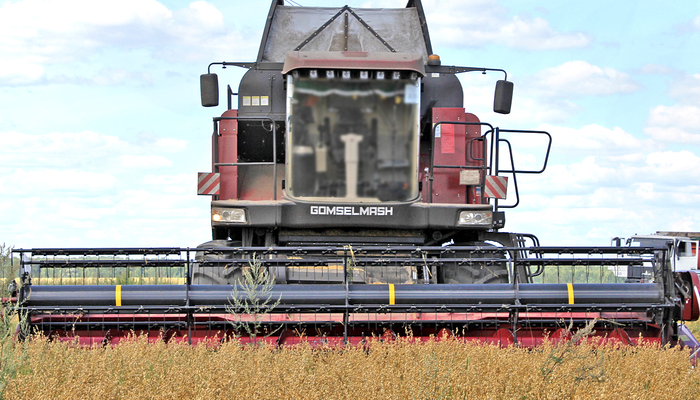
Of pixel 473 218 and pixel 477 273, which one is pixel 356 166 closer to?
pixel 473 218

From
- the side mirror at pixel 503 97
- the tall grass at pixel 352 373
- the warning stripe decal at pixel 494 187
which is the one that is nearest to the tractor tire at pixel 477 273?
the warning stripe decal at pixel 494 187

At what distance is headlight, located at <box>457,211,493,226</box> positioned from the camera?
8.46 m

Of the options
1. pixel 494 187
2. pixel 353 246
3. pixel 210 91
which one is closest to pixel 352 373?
pixel 353 246

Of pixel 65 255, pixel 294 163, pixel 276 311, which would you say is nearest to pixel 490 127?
pixel 294 163

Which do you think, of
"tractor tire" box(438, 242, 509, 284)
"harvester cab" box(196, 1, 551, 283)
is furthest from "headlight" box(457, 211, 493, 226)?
"tractor tire" box(438, 242, 509, 284)

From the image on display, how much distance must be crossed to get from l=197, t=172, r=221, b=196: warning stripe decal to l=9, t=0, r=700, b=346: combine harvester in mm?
18

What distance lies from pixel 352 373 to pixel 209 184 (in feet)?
15.0

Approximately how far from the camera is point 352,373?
5.08m

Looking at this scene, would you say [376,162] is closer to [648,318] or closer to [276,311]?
[276,311]

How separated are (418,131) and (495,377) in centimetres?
422

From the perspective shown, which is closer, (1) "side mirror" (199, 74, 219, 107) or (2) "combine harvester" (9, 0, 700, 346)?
(2) "combine harvester" (9, 0, 700, 346)

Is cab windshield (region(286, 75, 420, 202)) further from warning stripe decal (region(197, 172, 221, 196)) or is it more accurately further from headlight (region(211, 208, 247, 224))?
warning stripe decal (region(197, 172, 221, 196))

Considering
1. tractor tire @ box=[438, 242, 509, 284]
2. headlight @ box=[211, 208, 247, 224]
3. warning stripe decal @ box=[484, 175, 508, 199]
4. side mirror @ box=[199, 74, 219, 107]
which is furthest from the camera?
side mirror @ box=[199, 74, 219, 107]

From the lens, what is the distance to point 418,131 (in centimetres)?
870
